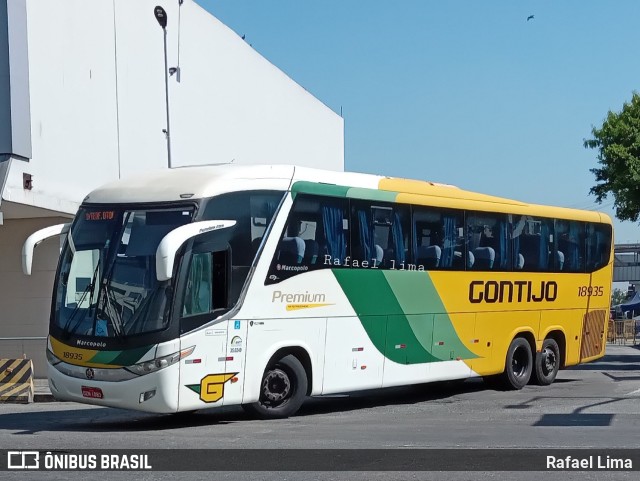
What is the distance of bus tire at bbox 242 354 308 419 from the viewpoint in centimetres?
1464

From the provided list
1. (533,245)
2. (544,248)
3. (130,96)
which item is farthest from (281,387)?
(130,96)

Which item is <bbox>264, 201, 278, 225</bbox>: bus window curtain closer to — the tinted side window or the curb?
the tinted side window

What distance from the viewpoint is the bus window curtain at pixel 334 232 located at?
50.6ft

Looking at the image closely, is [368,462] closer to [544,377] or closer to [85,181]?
[544,377]

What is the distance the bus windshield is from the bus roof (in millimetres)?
320

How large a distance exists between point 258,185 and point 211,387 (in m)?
2.96

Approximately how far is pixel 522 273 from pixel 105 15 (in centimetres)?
1376

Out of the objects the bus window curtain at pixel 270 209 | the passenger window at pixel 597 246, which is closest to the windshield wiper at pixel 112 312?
the bus window curtain at pixel 270 209

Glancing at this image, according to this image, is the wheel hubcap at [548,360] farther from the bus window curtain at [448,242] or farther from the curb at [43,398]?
the curb at [43,398]

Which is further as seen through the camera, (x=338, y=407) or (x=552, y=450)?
(x=338, y=407)

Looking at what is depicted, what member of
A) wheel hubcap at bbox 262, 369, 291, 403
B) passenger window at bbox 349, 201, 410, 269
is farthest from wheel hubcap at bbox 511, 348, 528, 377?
wheel hubcap at bbox 262, 369, 291, 403

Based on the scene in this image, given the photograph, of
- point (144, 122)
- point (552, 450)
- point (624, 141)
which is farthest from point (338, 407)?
point (624, 141)

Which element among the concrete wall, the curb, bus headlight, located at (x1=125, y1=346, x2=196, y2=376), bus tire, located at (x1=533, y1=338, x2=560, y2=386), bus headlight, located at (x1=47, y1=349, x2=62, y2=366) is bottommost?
the curb

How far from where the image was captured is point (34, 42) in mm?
23266
